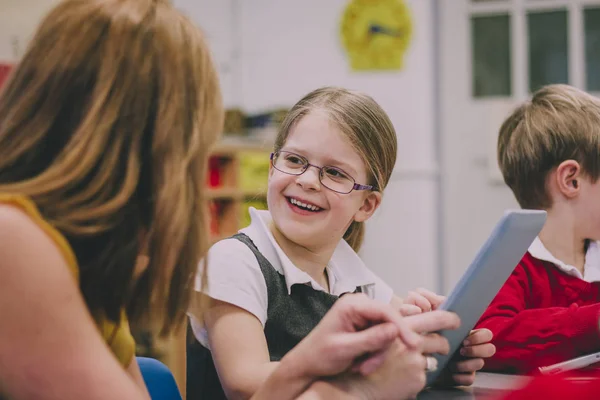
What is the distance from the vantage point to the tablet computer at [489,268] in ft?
2.77

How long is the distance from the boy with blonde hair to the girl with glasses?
0.28m

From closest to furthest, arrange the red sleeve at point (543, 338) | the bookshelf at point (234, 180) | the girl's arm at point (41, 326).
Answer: the girl's arm at point (41, 326), the red sleeve at point (543, 338), the bookshelf at point (234, 180)

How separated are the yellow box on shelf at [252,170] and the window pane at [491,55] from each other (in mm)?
1408

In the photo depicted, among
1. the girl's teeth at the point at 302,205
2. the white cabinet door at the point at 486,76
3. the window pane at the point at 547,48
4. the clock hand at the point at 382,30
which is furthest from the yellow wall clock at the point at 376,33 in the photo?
the girl's teeth at the point at 302,205

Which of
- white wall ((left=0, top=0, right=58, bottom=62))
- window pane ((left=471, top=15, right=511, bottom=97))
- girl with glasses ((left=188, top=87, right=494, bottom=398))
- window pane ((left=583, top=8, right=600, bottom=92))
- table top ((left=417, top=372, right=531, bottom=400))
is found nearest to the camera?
table top ((left=417, top=372, right=531, bottom=400))

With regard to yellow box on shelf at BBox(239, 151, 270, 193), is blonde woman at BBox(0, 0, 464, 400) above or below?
above

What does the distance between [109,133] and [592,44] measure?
4.07 metres

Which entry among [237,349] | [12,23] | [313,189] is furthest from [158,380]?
[12,23]

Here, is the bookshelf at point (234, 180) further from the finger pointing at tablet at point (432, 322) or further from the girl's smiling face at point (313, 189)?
the finger pointing at tablet at point (432, 322)

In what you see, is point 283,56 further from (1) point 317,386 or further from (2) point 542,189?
(1) point 317,386

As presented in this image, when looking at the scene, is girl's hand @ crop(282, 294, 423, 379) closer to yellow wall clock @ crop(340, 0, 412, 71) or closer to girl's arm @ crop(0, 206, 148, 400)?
girl's arm @ crop(0, 206, 148, 400)

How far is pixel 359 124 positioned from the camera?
1.30 meters

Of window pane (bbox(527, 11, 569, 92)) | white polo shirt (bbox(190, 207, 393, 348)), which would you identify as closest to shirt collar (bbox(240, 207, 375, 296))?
white polo shirt (bbox(190, 207, 393, 348))

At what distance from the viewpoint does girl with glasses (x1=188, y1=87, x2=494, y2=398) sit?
3.59ft
